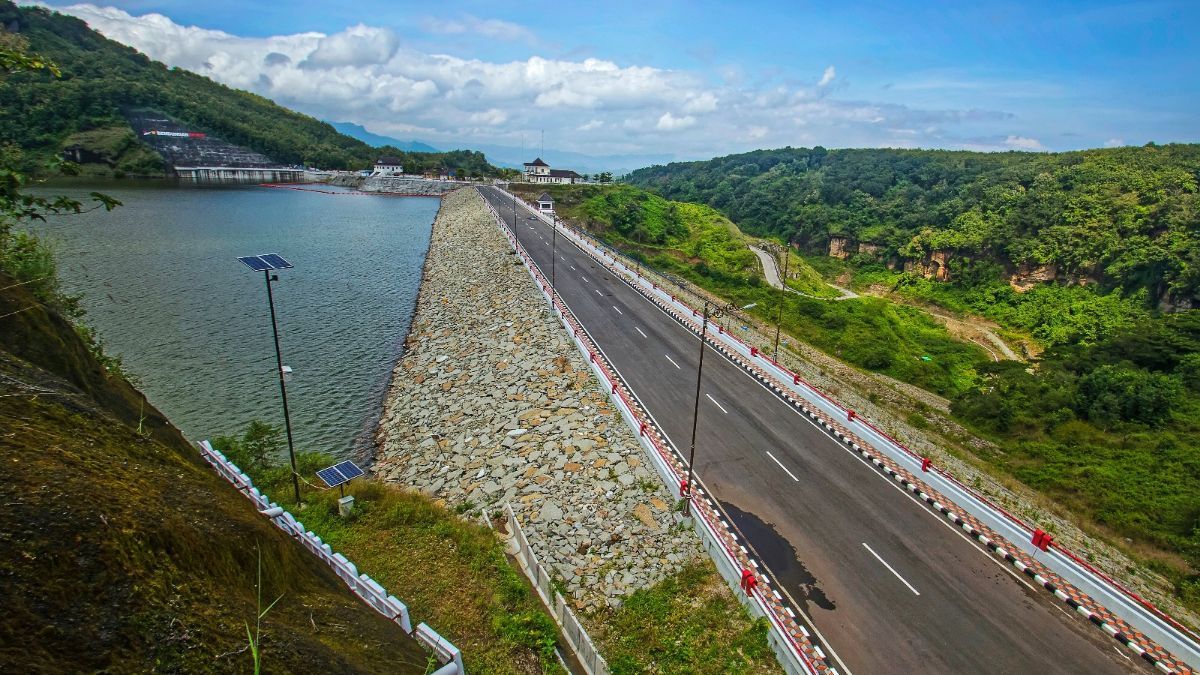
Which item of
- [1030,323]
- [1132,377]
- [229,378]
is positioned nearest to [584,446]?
[229,378]

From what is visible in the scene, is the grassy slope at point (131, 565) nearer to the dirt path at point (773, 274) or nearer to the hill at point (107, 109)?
the dirt path at point (773, 274)

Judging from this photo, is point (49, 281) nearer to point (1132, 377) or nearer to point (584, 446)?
point (584, 446)

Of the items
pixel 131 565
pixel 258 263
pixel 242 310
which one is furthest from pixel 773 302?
pixel 131 565

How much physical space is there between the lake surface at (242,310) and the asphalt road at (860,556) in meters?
17.9

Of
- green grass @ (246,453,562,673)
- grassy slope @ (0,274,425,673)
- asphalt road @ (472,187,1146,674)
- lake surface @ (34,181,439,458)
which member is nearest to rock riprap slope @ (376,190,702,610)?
green grass @ (246,453,562,673)

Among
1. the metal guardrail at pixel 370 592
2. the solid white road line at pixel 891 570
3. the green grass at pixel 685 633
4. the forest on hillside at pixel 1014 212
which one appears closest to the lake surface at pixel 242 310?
the metal guardrail at pixel 370 592

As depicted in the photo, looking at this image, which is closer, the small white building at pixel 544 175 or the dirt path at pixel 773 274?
the dirt path at pixel 773 274

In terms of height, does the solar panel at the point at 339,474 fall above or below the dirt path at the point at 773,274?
below

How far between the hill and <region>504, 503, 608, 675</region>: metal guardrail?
124m

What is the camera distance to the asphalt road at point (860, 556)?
14182 mm

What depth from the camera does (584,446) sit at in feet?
76.9

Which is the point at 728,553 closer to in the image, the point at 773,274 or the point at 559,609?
the point at 559,609

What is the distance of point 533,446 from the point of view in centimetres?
2408

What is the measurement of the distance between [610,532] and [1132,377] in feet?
107
